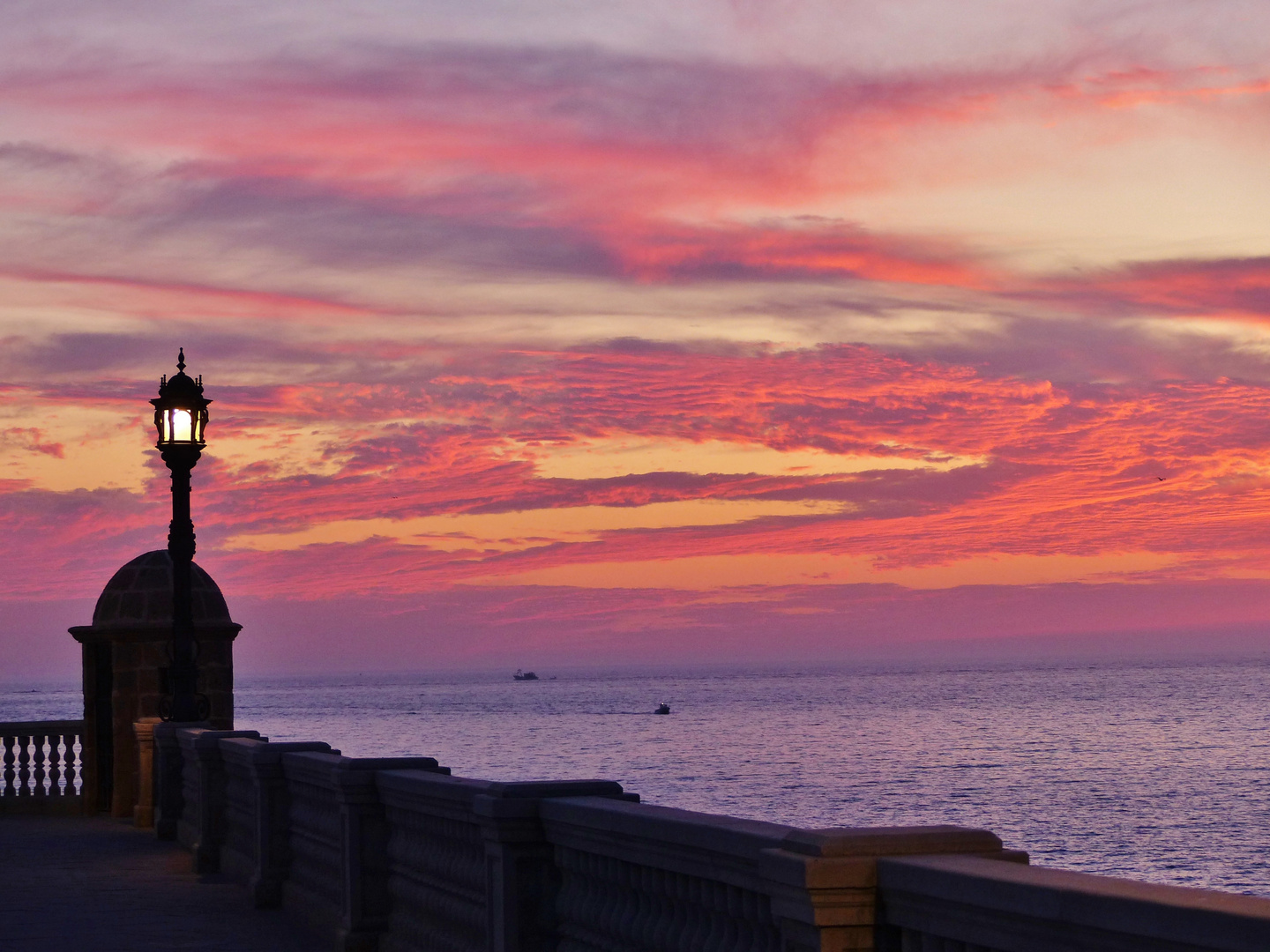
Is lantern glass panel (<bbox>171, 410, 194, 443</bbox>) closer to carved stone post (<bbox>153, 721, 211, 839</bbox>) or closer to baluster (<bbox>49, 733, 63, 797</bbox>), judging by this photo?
carved stone post (<bbox>153, 721, 211, 839</bbox>)

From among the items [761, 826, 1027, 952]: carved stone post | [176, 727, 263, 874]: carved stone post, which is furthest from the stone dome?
[761, 826, 1027, 952]: carved stone post

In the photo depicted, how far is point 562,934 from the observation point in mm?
7516

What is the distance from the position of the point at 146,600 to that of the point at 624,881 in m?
16.5

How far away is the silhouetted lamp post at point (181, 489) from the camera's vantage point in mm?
19312

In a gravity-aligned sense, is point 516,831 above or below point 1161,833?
above

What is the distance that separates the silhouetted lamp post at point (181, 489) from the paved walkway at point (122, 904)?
6.42 feet

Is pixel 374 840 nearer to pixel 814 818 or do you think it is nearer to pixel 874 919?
pixel 874 919

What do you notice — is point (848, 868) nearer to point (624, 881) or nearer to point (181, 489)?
point (624, 881)

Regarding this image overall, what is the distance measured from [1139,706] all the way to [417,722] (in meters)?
82.7

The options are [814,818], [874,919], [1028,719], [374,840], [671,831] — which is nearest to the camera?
[874,919]

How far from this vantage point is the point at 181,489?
19359 mm

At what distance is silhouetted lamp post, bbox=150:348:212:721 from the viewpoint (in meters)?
19.3

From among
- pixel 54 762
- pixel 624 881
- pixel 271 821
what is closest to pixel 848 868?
pixel 624 881

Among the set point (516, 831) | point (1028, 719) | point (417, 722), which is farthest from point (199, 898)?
point (417, 722)
